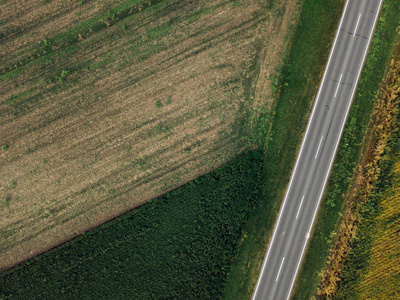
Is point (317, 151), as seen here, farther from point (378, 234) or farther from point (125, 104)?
point (125, 104)

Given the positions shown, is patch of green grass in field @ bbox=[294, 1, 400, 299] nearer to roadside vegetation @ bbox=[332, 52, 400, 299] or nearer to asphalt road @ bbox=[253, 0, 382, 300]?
asphalt road @ bbox=[253, 0, 382, 300]

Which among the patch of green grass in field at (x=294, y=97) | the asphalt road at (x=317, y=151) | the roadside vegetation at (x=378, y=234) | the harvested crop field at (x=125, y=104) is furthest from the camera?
the harvested crop field at (x=125, y=104)

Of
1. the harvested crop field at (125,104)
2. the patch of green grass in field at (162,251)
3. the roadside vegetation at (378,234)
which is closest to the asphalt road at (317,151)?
the patch of green grass in field at (162,251)

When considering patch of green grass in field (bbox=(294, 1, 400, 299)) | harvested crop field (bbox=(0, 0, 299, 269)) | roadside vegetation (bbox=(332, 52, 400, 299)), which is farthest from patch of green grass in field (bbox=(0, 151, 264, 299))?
roadside vegetation (bbox=(332, 52, 400, 299))

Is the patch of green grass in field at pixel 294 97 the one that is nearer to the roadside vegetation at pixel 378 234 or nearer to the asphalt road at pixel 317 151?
the asphalt road at pixel 317 151

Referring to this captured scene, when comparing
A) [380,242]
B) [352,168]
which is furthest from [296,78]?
[380,242]

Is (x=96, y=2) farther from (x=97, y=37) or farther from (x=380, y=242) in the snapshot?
(x=380, y=242)
